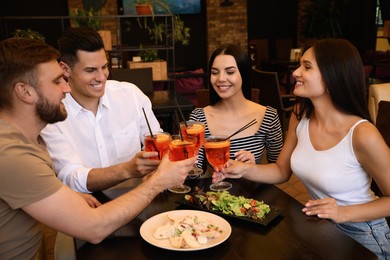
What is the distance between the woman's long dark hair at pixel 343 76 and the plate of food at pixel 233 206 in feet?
1.83

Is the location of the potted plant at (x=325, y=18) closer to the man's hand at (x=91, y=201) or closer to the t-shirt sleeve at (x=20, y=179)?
the man's hand at (x=91, y=201)

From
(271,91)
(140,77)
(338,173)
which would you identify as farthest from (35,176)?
(271,91)

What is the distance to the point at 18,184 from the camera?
133 cm

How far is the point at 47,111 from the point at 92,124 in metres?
0.66

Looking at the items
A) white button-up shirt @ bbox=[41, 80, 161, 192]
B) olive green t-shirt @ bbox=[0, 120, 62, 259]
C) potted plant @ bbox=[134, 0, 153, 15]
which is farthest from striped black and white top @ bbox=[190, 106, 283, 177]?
potted plant @ bbox=[134, 0, 153, 15]

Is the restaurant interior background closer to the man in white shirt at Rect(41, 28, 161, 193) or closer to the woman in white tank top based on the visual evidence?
the man in white shirt at Rect(41, 28, 161, 193)

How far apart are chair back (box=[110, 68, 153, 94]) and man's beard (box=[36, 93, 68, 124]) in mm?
2900

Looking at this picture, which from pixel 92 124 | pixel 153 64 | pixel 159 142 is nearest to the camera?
pixel 159 142

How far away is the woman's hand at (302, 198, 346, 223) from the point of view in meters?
1.53

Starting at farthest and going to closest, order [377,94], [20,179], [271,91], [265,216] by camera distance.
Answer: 1. [271,91]
2. [377,94]
3. [265,216]
4. [20,179]

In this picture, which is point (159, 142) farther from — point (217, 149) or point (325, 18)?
point (325, 18)

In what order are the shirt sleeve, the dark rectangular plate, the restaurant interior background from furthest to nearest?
the restaurant interior background, the shirt sleeve, the dark rectangular plate

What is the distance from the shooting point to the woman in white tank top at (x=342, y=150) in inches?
64.9

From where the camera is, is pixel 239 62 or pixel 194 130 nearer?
pixel 194 130
